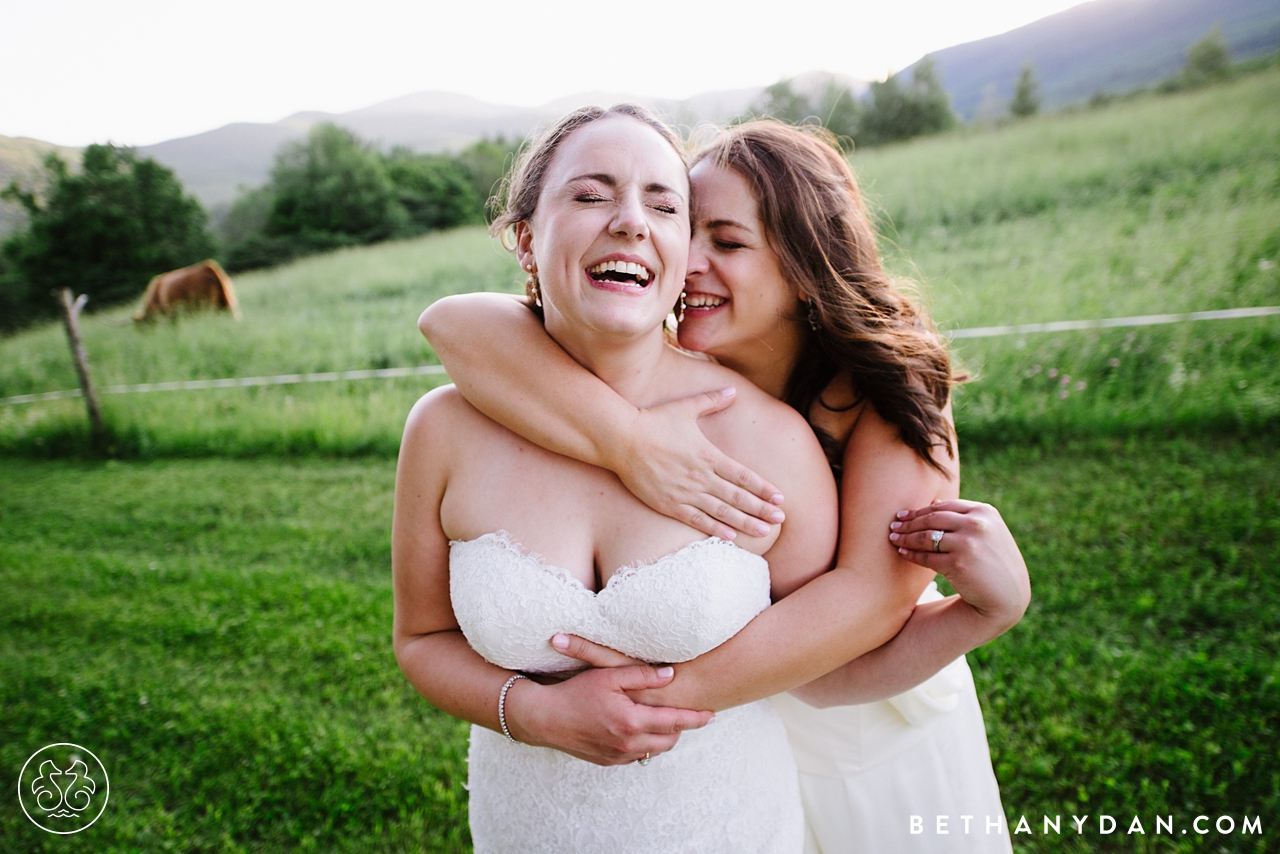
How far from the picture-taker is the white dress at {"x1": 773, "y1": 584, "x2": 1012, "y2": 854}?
2.02m

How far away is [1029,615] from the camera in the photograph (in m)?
3.77

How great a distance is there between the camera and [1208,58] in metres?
11.5

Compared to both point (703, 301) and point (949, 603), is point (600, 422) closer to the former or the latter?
point (703, 301)

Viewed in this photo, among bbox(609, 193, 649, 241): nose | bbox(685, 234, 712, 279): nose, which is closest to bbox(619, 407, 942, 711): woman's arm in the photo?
bbox(685, 234, 712, 279): nose

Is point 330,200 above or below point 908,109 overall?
below

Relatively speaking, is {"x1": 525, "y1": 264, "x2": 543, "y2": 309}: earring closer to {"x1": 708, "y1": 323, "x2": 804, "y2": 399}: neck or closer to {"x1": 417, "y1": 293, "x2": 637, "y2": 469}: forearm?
{"x1": 417, "y1": 293, "x2": 637, "y2": 469}: forearm

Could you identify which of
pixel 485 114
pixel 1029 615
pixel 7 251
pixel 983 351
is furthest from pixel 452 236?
pixel 1029 615

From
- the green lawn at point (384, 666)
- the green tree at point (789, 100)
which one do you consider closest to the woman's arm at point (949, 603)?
the green lawn at point (384, 666)

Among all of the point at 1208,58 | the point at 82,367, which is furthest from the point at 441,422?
the point at 1208,58

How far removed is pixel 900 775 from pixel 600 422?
4.76 ft

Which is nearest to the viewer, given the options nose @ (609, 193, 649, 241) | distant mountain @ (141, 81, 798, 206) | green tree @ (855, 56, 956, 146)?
nose @ (609, 193, 649, 241)

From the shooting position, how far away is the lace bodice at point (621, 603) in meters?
1.54

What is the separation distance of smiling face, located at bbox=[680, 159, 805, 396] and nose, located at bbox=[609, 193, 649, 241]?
14.9 inches

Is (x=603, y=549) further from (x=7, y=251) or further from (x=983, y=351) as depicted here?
(x=7, y=251)
